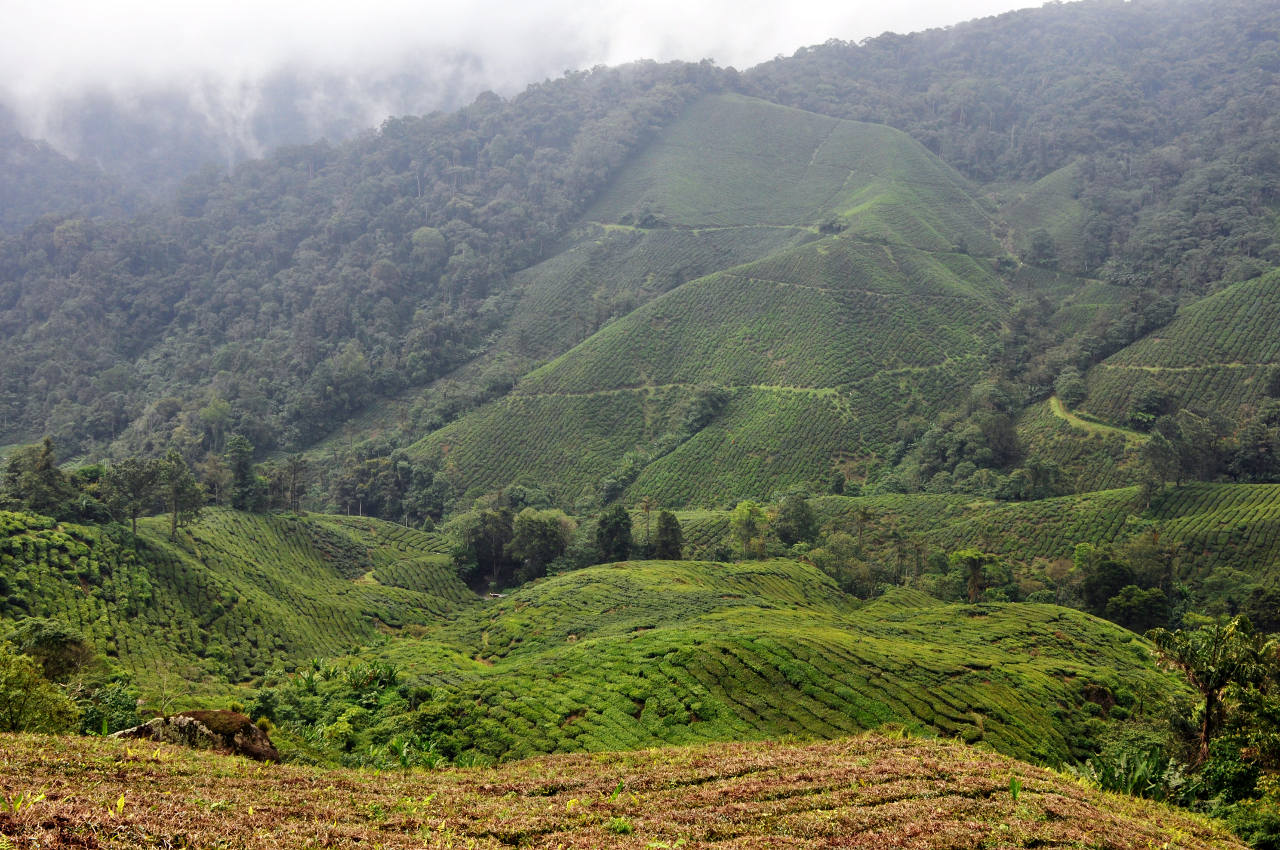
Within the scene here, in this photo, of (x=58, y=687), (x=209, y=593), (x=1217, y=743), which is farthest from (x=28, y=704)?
(x=1217, y=743)

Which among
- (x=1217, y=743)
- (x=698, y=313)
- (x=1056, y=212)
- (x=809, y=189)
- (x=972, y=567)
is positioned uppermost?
(x=809, y=189)

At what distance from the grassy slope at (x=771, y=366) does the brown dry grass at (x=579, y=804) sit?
71347mm

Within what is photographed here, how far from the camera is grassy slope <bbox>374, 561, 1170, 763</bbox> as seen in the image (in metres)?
30.4

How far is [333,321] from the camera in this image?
153625 mm

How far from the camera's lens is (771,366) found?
4254 inches

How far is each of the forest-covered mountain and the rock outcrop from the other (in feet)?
239

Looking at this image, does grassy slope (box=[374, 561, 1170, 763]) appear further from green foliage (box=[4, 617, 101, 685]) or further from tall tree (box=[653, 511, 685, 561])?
tall tree (box=[653, 511, 685, 561])

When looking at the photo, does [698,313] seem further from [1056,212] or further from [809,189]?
[1056,212]

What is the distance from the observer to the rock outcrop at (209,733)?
19516 mm

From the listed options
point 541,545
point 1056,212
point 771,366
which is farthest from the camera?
point 1056,212

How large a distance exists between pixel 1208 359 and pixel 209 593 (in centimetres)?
10863

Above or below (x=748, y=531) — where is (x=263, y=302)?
above

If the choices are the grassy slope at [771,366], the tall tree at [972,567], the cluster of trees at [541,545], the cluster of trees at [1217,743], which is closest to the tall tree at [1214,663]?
the cluster of trees at [1217,743]

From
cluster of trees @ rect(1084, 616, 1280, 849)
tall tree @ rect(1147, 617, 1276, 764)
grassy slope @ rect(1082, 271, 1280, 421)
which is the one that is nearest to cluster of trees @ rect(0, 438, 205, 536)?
cluster of trees @ rect(1084, 616, 1280, 849)
